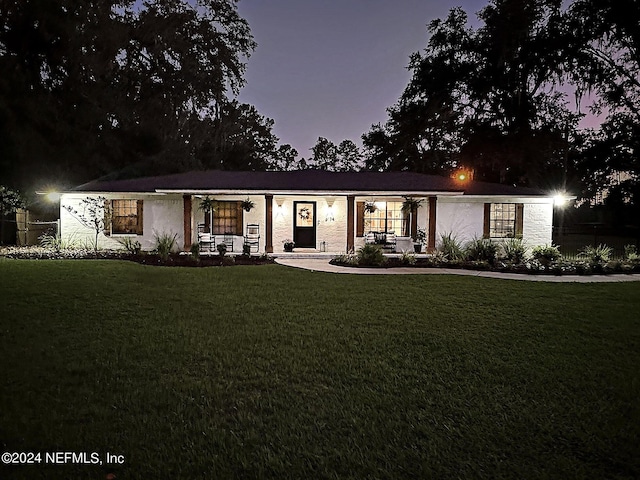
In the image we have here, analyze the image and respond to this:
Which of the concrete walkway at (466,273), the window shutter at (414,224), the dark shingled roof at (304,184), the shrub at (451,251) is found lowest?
the concrete walkway at (466,273)

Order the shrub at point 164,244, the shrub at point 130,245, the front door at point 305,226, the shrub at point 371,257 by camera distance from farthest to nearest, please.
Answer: the front door at point 305,226 < the shrub at point 130,245 < the shrub at point 164,244 < the shrub at point 371,257

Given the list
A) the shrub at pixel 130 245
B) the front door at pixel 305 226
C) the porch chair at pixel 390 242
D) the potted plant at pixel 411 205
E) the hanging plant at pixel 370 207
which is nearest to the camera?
the shrub at pixel 130 245

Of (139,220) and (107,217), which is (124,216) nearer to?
(107,217)

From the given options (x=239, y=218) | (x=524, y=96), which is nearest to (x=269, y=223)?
(x=239, y=218)

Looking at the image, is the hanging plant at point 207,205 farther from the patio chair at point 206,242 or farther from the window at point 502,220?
the window at point 502,220

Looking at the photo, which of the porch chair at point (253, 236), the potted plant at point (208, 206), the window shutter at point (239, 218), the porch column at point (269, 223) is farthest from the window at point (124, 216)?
the porch column at point (269, 223)

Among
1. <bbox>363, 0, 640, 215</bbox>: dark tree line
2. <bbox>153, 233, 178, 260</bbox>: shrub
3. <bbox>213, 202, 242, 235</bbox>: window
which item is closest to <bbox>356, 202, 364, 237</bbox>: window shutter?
<bbox>213, 202, 242, 235</bbox>: window

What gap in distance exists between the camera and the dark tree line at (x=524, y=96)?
2073cm

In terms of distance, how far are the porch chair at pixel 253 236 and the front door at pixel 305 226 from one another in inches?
58.5

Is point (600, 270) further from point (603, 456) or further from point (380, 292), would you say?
point (603, 456)

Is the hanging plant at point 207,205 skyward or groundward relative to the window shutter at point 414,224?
skyward

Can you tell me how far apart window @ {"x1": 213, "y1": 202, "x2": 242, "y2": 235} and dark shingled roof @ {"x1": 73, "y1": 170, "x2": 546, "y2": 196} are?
96 cm

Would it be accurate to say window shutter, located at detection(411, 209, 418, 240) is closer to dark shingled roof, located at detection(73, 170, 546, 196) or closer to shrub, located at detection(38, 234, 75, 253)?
dark shingled roof, located at detection(73, 170, 546, 196)

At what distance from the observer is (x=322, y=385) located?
3775 millimetres
